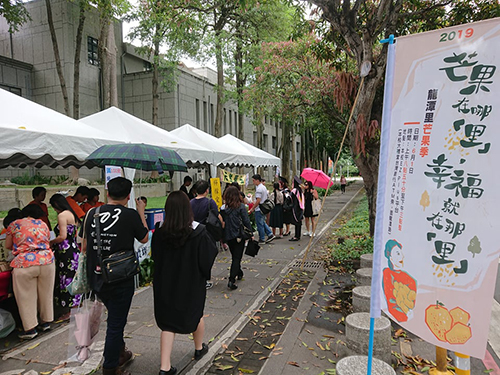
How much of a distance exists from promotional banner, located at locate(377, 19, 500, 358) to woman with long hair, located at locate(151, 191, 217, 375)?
167 centimetres

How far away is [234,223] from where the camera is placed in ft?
19.1

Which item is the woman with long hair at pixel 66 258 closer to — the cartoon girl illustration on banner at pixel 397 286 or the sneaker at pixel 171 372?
the sneaker at pixel 171 372

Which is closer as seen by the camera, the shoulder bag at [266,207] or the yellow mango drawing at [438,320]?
the yellow mango drawing at [438,320]

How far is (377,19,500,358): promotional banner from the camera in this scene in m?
2.20

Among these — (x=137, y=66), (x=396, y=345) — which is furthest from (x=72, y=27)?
(x=396, y=345)

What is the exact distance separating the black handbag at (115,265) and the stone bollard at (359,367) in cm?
209

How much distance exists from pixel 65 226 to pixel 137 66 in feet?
84.2

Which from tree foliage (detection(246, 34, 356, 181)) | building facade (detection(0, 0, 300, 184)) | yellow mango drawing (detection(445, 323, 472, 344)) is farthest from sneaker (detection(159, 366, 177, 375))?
building facade (detection(0, 0, 300, 184))

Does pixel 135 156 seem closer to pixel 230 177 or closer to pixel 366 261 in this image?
pixel 366 261

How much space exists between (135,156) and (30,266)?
6.17 ft

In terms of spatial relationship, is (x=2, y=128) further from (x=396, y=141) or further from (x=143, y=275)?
(x=396, y=141)

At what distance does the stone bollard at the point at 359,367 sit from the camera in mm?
2878

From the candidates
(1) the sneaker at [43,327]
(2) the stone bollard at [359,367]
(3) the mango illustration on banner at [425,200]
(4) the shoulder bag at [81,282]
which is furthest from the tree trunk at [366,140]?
(1) the sneaker at [43,327]

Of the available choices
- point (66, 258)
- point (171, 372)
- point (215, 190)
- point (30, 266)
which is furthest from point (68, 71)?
point (171, 372)
